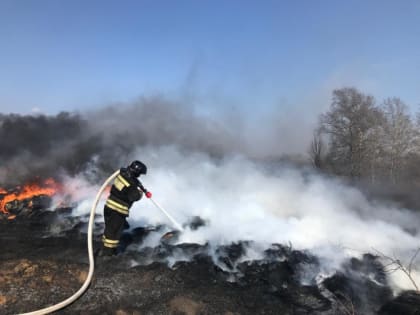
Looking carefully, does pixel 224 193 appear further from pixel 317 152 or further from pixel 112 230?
pixel 317 152

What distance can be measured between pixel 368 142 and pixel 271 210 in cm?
2048

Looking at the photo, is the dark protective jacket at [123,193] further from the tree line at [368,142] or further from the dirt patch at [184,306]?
the tree line at [368,142]

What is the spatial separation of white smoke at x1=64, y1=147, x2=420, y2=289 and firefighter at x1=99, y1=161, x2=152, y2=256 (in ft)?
4.32

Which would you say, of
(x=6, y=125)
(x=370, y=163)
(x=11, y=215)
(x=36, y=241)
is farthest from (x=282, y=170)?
(x=370, y=163)

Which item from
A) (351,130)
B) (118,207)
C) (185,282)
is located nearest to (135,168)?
(118,207)

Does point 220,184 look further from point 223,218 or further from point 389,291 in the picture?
point 389,291

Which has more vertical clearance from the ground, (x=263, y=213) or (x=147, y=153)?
(x=147, y=153)

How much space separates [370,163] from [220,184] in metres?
20.6

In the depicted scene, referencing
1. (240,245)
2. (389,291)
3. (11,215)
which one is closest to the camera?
(389,291)

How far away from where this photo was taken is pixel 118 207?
6.30m

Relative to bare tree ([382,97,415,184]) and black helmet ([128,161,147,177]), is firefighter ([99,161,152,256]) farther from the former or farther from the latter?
bare tree ([382,97,415,184])

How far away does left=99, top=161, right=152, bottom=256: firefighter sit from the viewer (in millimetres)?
6227

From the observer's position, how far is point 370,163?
27203 mm

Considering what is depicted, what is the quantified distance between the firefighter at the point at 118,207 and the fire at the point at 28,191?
6473 mm
